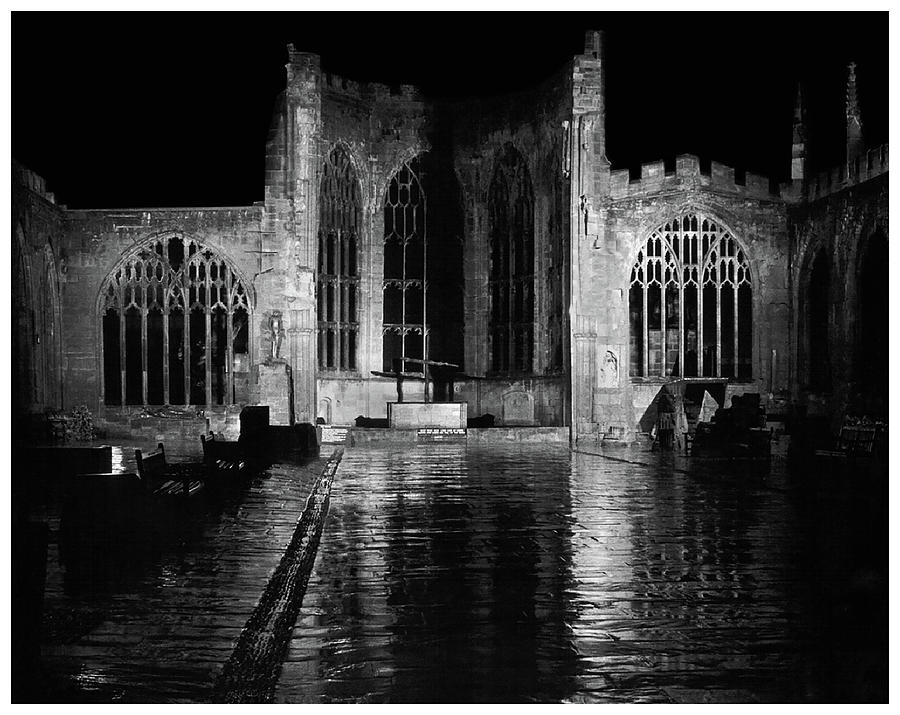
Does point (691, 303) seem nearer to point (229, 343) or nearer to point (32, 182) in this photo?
point (229, 343)

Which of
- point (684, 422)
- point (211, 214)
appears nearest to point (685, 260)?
point (684, 422)

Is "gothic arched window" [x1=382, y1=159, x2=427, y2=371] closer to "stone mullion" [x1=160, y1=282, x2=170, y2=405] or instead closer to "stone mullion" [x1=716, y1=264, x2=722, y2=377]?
"stone mullion" [x1=160, y1=282, x2=170, y2=405]

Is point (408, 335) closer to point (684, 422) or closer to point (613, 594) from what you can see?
point (684, 422)

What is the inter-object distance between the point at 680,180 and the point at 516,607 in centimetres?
2332

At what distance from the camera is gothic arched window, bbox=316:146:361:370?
105ft

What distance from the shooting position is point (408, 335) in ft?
111

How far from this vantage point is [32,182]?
26781mm

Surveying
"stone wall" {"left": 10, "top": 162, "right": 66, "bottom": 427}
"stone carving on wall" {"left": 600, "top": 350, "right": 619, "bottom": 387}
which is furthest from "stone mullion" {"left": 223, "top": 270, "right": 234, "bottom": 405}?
"stone carving on wall" {"left": 600, "top": 350, "right": 619, "bottom": 387}

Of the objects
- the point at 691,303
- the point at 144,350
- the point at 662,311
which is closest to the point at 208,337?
the point at 144,350

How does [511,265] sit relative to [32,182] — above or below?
below

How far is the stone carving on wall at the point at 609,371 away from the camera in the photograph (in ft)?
91.6

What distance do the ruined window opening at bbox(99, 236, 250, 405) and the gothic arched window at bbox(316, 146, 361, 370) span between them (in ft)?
9.83

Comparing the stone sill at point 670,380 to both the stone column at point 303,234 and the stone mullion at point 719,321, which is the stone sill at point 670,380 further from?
the stone column at point 303,234

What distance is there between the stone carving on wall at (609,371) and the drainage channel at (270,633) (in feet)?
63.1
